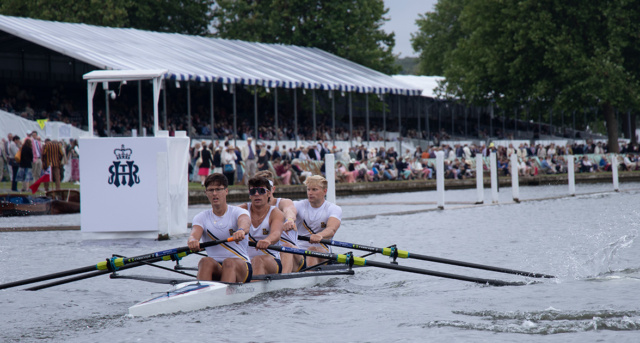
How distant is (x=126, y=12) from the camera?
2178 inches

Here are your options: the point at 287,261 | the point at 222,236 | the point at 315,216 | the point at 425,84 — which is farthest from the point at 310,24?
the point at 222,236

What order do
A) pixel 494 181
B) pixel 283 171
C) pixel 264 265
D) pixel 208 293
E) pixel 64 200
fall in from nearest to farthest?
1. pixel 208 293
2. pixel 264 265
3. pixel 64 200
4. pixel 494 181
5. pixel 283 171

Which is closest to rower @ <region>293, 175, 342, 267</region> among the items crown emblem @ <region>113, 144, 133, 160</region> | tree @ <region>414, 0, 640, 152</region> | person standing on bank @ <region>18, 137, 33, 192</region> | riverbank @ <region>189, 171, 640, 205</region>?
crown emblem @ <region>113, 144, 133, 160</region>

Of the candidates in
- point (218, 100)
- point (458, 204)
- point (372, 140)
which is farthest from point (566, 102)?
point (458, 204)

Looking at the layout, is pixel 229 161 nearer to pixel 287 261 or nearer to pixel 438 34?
pixel 287 261

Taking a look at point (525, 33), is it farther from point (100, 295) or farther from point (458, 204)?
point (100, 295)

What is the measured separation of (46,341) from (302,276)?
3.54m

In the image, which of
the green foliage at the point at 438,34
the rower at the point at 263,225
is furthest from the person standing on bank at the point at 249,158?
the green foliage at the point at 438,34

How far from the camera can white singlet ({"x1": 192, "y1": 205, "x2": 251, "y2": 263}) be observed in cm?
1039

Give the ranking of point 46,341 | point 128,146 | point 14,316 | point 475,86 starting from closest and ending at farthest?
point 46,341
point 14,316
point 128,146
point 475,86

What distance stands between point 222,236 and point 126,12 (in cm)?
4741

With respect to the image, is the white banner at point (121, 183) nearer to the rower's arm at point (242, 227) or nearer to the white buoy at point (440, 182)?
the rower's arm at point (242, 227)

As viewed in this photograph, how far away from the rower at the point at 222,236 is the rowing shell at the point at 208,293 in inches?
7.0

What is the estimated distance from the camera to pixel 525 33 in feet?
155
